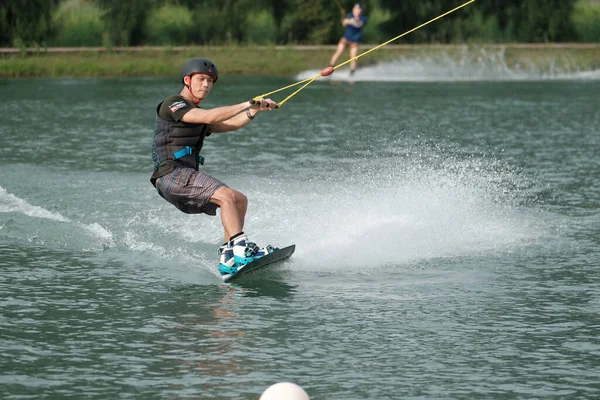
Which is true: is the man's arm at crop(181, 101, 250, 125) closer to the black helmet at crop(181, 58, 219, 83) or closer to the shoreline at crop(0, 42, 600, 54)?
the black helmet at crop(181, 58, 219, 83)

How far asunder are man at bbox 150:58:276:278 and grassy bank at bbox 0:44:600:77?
73.9ft

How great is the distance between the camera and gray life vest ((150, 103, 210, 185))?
32.4 ft

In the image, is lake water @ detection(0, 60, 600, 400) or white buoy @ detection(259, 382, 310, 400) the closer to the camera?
white buoy @ detection(259, 382, 310, 400)

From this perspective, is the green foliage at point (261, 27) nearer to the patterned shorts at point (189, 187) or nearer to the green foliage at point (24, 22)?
the green foliage at point (24, 22)

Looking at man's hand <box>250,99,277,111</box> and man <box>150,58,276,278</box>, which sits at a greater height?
man's hand <box>250,99,277,111</box>

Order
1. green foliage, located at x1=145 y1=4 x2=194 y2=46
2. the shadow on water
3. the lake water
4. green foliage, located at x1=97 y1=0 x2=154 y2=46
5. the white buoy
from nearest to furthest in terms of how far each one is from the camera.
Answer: the white buoy
the lake water
the shadow on water
green foliage, located at x1=97 y1=0 x2=154 y2=46
green foliage, located at x1=145 y1=4 x2=194 y2=46

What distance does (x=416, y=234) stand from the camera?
1124cm

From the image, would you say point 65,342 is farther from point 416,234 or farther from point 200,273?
point 416,234

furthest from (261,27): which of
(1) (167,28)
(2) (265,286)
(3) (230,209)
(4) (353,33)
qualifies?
(2) (265,286)

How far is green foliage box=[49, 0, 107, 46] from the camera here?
117ft

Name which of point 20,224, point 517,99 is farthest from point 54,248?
point 517,99

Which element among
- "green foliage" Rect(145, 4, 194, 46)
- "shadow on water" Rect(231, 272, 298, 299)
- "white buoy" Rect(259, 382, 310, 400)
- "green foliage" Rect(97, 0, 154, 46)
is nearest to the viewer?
"white buoy" Rect(259, 382, 310, 400)

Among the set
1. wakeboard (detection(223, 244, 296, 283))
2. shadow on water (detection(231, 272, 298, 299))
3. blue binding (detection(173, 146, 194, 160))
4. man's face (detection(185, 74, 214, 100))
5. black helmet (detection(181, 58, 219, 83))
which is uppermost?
black helmet (detection(181, 58, 219, 83))

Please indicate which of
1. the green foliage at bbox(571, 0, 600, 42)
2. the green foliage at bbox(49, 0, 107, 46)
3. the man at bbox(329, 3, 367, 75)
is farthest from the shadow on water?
the green foliage at bbox(571, 0, 600, 42)
